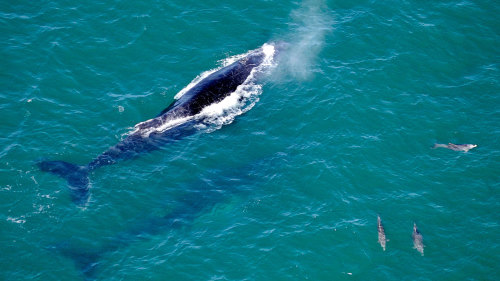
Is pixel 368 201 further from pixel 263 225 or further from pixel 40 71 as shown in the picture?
pixel 40 71

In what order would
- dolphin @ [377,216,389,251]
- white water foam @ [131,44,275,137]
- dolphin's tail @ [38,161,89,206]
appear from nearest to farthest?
dolphin @ [377,216,389,251] → dolphin's tail @ [38,161,89,206] → white water foam @ [131,44,275,137]

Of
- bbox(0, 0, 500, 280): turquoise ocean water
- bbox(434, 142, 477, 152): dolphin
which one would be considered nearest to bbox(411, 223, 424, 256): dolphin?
bbox(0, 0, 500, 280): turquoise ocean water

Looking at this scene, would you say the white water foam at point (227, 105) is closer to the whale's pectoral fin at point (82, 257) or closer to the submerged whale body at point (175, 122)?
the submerged whale body at point (175, 122)

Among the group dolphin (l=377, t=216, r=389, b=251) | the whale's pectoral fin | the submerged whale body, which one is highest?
the submerged whale body

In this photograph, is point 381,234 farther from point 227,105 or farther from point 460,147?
point 227,105

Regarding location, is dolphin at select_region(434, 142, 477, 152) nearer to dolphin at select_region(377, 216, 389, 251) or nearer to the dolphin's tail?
dolphin at select_region(377, 216, 389, 251)

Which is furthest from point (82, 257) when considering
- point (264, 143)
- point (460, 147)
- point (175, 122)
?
point (460, 147)
